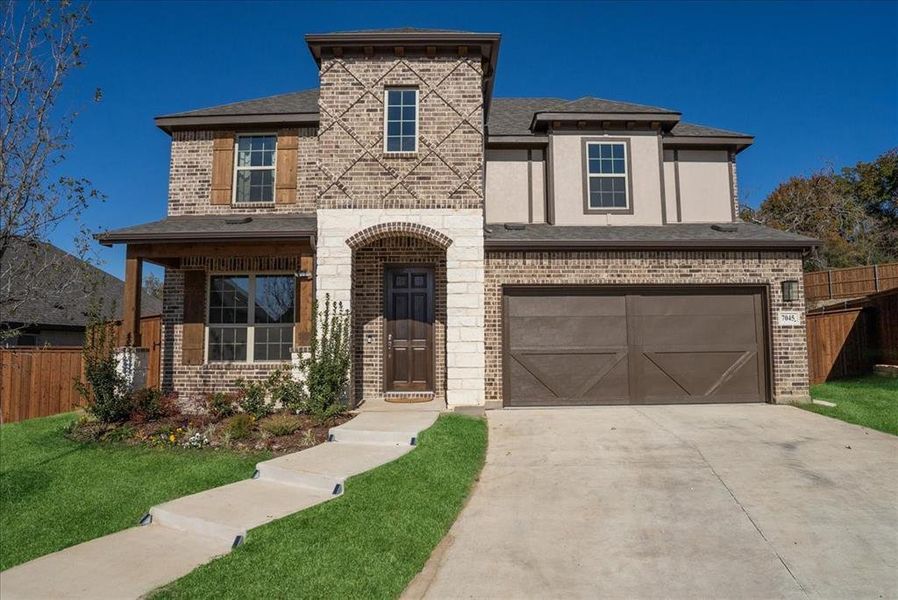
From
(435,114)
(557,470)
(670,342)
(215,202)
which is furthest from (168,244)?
(670,342)

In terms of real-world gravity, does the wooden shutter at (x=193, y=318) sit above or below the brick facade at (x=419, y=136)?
below

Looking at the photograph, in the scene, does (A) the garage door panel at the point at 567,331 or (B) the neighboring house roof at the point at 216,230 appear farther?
(A) the garage door panel at the point at 567,331

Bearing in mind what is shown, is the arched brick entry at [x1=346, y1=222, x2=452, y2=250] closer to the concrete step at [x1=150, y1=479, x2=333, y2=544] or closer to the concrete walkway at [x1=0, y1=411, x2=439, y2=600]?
the concrete walkway at [x1=0, y1=411, x2=439, y2=600]

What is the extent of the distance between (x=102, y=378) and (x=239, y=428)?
2665mm

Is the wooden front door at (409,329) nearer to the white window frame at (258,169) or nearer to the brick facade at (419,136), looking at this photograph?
the brick facade at (419,136)

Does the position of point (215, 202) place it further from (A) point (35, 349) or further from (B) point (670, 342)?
(B) point (670, 342)

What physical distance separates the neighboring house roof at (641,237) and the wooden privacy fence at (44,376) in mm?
7592

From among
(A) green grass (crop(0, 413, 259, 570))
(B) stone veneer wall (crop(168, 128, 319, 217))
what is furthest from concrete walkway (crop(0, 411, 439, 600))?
(B) stone veneer wall (crop(168, 128, 319, 217))

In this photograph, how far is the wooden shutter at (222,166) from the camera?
445 inches

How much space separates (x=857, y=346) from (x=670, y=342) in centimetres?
696

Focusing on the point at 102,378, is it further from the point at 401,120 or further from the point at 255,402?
the point at 401,120

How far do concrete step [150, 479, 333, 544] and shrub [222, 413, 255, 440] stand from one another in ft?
6.65

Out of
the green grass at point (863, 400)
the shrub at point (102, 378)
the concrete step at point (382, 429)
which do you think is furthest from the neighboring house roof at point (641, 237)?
the shrub at point (102, 378)

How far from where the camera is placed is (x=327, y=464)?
619 centimetres
